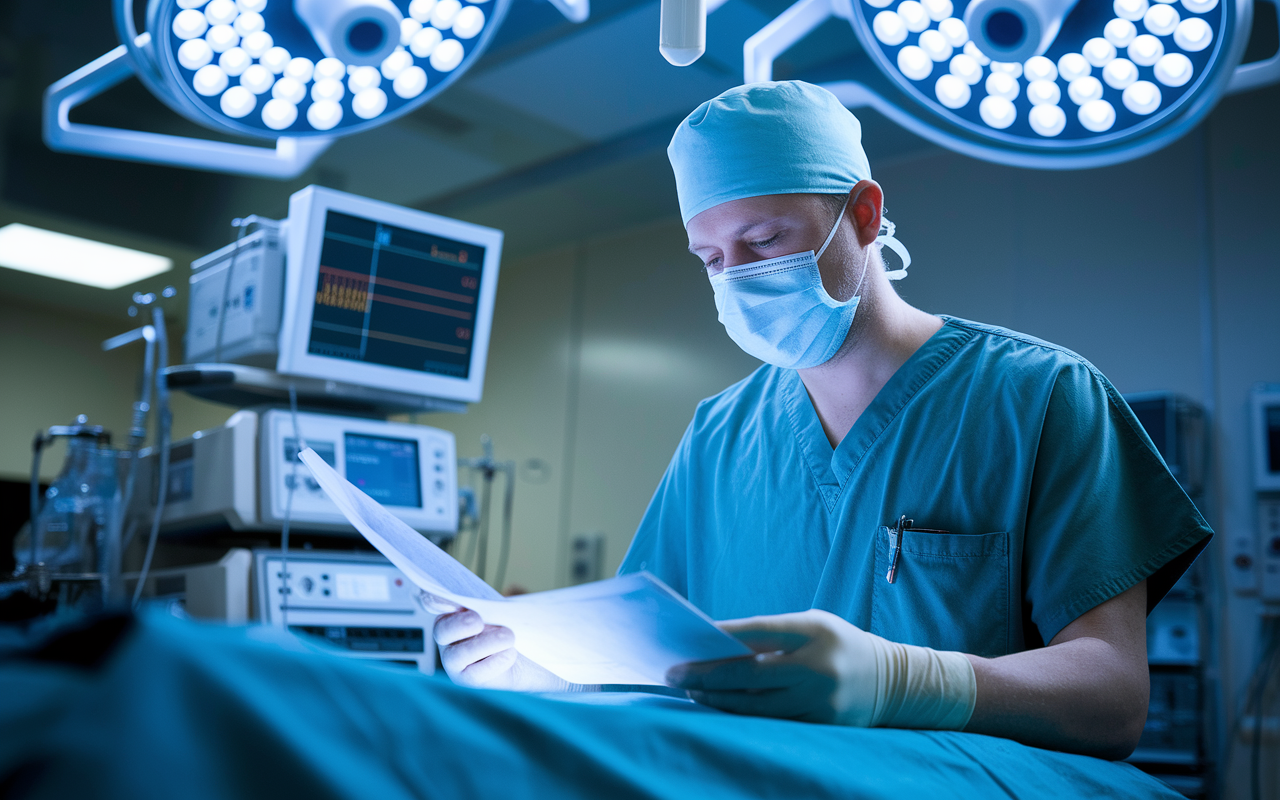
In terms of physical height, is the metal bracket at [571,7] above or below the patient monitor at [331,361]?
above

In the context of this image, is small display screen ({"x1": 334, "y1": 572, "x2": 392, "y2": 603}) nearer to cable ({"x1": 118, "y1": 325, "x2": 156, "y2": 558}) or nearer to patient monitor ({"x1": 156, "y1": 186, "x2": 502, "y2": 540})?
patient monitor ({"x1": 156, "y1": 186, "x2": 502, "y2": 540})

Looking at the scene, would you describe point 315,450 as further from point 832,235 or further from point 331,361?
point 832,235

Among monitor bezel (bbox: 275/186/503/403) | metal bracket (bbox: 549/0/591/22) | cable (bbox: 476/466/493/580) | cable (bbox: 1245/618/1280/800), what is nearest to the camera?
metal bracket (bbox: 549/0/591/22)

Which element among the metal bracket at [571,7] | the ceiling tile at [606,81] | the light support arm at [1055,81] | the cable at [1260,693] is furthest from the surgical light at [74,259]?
the cable at [1260,693]

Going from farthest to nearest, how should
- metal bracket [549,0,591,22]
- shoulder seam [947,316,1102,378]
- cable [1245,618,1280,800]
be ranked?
1. cable [1245,618,1280,800]
2. metal bracket [549,0,591,22]
3. shoulder seam [947,316,1102,378]

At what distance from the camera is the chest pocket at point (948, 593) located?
1057 millimetres

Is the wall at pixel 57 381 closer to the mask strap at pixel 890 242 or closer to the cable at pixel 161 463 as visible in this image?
the cable at pixel 161 463

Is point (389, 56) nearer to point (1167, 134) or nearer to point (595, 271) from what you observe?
point (1167, 134)

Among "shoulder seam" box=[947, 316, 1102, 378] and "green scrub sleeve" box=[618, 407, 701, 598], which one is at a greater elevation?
"shoulder seam" box=[947, 316, 1102, 378]

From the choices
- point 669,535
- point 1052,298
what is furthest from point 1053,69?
point 1052,298

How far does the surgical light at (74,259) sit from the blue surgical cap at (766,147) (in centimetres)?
421

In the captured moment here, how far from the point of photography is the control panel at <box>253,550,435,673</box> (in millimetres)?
1919

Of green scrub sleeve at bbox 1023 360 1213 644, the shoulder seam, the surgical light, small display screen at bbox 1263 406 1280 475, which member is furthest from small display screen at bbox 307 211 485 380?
the surgical light

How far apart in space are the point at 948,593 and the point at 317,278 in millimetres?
1457
